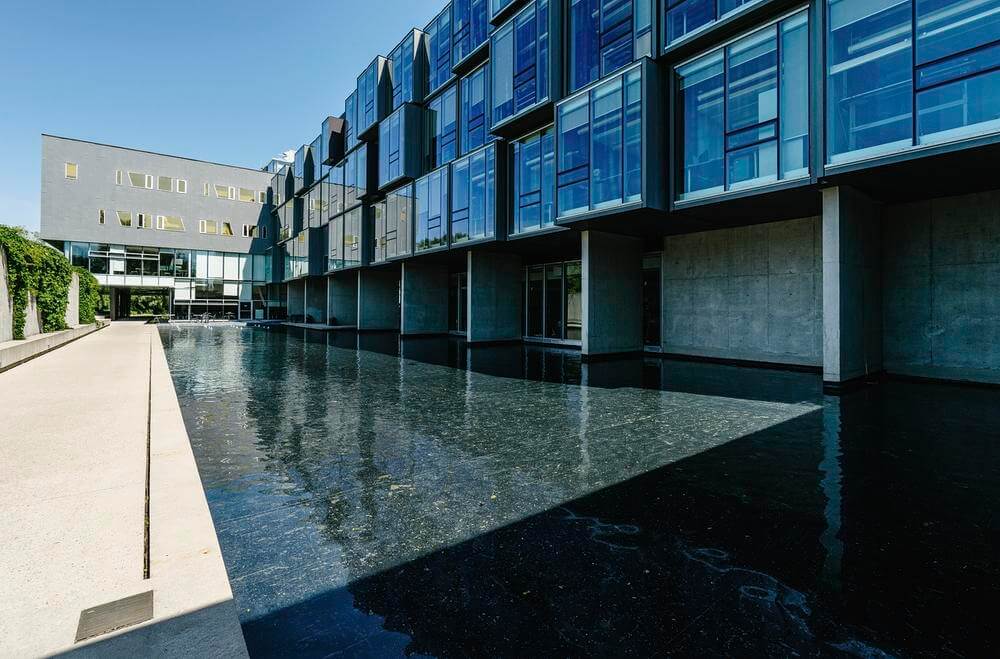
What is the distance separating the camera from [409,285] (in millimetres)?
25859

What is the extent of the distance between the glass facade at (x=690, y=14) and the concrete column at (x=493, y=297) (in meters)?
11.1

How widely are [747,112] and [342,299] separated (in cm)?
3000

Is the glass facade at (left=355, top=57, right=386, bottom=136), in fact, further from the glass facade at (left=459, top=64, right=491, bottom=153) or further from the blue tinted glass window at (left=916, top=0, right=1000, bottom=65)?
the blue tinted glass window at (left=916, top=0, right=1000, bottom=65)

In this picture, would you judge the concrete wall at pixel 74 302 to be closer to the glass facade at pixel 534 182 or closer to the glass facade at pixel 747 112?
the glass facade at pixel 534 182

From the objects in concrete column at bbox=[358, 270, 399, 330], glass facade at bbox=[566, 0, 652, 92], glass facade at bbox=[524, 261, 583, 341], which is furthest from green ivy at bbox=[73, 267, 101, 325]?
glass facade at bbox=[566, 0, 652, 92]

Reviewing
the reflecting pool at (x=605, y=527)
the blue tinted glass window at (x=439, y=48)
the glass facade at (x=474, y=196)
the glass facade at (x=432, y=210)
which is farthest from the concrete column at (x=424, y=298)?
the reflecting pool at (x=605, y=527)

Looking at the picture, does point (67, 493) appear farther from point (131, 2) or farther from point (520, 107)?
point (131, 2)

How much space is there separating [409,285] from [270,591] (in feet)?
78.1

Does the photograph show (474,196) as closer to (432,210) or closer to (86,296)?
(432,210)

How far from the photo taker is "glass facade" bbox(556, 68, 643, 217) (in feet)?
41.7

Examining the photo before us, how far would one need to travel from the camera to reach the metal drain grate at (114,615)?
2.16 meters

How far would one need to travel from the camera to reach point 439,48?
22891 mm

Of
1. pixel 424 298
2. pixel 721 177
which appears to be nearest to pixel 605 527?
pixel 721 177

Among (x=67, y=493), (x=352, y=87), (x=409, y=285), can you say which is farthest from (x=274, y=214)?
(x=67, y=493)
